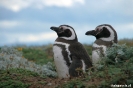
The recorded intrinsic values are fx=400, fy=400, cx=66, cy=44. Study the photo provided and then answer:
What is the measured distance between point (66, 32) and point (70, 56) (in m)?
0.74

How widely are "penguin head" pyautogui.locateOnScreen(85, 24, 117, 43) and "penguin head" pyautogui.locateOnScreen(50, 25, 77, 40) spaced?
28.1 inches

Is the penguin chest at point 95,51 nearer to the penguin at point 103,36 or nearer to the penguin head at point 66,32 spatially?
the penguin at point 103,36

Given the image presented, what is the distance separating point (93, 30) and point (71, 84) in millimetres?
3192

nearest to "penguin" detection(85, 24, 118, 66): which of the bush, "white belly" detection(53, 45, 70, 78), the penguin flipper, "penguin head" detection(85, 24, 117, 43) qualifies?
"penguin head" detection(85, 24, 117, 43)

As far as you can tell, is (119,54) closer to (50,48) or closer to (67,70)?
(67,70)

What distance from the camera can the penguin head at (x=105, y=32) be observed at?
35.0 feet

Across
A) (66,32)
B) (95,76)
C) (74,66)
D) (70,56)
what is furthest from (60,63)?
(95,76)

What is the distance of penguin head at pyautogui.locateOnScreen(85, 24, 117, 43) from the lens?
10.7m

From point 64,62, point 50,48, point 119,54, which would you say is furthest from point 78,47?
point 50,48

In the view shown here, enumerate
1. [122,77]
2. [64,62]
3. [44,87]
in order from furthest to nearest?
1. [64,62]
2. [44,87]
3. [122,77]

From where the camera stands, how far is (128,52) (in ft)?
30.1

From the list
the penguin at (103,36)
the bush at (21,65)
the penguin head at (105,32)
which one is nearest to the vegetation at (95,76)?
the bush at (21,65)

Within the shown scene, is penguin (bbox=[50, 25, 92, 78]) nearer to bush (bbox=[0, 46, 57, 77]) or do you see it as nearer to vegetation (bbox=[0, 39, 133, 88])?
vegetation (bbox=[0, 39, 133, 88])

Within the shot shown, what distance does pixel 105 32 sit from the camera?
35.1 feet
